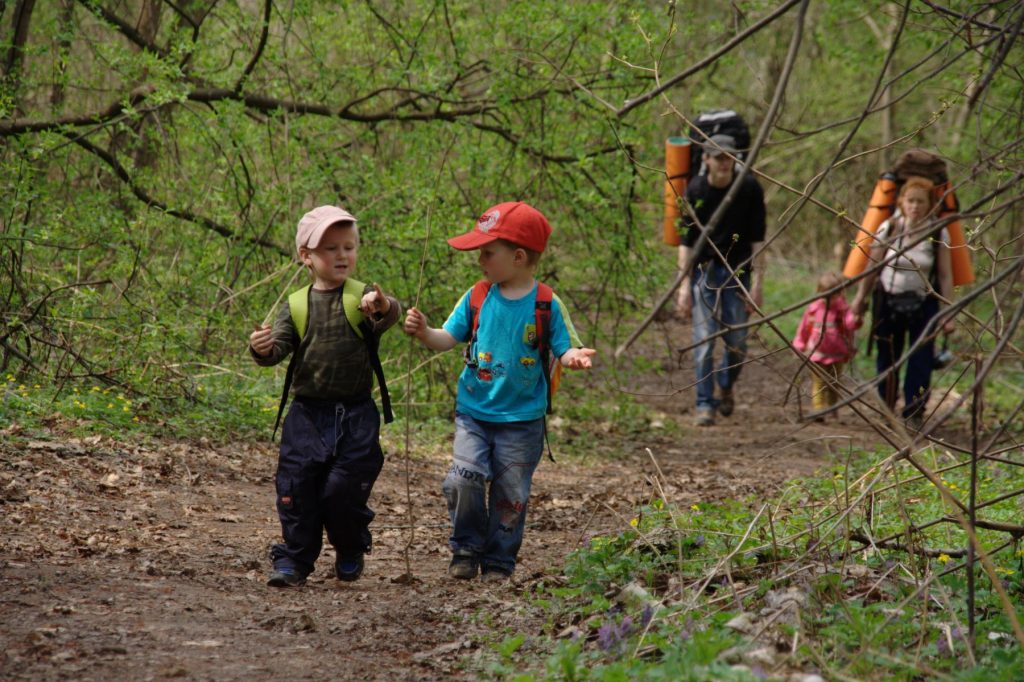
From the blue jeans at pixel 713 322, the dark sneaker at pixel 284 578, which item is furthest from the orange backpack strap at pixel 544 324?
the blue jeans at pixel 713 322

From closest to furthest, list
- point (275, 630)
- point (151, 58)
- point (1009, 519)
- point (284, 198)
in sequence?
point (275, 630) < point (1009, 519) < point (151, 58) < point (284, 198)

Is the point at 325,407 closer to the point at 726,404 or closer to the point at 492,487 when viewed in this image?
the point at 492,487

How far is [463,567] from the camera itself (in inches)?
189

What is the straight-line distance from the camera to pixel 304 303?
184 inches

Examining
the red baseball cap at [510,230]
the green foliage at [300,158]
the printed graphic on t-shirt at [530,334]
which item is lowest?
the printed graphic on t-shirt at [530,334]

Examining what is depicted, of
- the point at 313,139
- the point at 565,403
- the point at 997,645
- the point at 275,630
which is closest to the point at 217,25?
the point at 313,139

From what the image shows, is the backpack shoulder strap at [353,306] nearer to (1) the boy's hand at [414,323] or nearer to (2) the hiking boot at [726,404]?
(1) the boy's hand at [414,323]

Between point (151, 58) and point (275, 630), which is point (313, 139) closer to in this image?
point (151, 58)

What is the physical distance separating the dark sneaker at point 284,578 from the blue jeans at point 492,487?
0.68 m

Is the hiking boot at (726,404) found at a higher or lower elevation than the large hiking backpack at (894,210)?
lower

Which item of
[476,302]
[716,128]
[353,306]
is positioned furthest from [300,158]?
[353,306]

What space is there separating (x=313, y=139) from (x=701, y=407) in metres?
4.22

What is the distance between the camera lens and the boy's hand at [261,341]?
14.5ft

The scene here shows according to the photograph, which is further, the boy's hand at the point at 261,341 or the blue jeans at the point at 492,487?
the blue jeans at the point at 492,487
